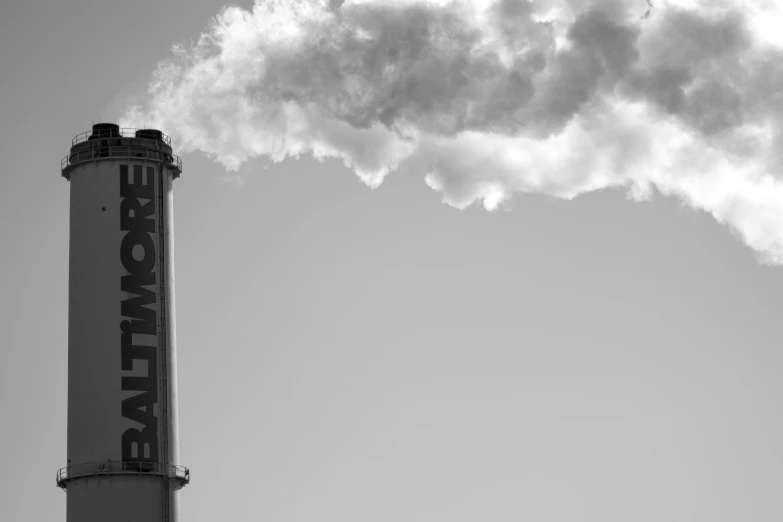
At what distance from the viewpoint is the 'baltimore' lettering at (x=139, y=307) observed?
63.1 m

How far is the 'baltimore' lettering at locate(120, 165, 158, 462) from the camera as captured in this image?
207 ft

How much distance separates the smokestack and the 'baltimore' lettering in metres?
0.04

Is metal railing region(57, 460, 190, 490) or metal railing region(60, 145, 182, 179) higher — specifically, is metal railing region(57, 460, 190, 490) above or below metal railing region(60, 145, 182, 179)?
below

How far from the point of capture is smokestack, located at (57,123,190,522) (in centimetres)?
6241

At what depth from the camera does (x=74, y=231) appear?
65562mm

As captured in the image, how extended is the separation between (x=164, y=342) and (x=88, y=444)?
5.55 metres

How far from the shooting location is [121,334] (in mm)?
63719

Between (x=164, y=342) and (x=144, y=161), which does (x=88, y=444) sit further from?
(x=144, y=161)

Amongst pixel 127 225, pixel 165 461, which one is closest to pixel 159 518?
pixel 165 461

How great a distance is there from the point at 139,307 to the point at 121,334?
1499 millimetres

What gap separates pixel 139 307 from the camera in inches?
2537

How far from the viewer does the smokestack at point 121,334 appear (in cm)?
6241

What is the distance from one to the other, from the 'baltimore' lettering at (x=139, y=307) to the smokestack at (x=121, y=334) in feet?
0.14

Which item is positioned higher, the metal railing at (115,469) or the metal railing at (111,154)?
the metal railing at (111,154)
